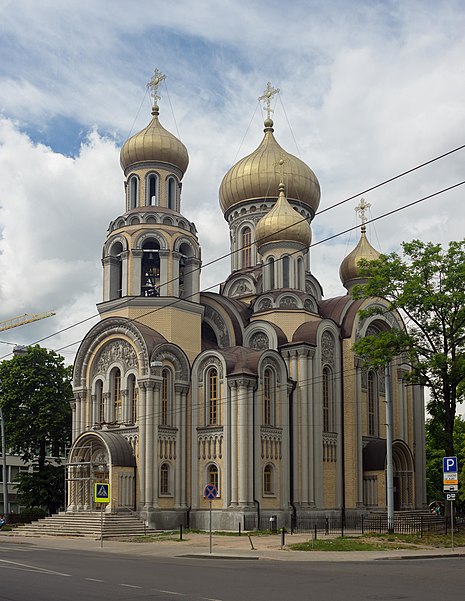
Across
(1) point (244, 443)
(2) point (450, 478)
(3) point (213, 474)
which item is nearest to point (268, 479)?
(3) point (213, 474)

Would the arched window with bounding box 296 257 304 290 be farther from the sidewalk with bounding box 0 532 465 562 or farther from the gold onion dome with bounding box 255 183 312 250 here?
the sidewalk with bounding box 0 532 465 562

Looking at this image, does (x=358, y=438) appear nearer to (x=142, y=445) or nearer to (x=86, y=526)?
(x=142, y=445)

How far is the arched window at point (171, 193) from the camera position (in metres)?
46.7

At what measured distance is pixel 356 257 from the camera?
53656 mm

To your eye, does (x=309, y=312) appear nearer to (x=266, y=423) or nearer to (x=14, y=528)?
(x=266, y=423)

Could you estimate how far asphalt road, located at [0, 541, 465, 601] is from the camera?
15.2 m

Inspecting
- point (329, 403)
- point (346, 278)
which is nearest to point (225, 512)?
point (329, 403)

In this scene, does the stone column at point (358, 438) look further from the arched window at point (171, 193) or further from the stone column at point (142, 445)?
the arched window at point (171, 193)

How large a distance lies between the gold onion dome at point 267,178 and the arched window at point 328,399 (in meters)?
14.1

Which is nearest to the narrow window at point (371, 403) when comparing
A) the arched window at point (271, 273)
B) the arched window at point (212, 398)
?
the arched window at point (271, 273)

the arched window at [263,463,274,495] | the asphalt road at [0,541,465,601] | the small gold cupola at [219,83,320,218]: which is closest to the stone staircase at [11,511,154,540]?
the arched window at [263,463,274,495]

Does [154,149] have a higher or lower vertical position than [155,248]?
higher

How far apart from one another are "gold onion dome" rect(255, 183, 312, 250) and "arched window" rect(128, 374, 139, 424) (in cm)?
1075

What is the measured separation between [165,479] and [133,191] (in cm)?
1600
